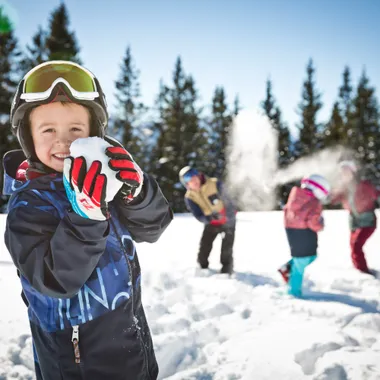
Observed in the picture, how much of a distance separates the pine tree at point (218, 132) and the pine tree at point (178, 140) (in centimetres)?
367

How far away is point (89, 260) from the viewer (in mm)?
1230

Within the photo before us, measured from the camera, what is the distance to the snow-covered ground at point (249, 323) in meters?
3.06

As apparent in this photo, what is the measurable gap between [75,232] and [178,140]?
2789cm

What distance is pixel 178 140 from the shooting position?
94.0ft

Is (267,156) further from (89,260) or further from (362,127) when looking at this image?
(89,260)

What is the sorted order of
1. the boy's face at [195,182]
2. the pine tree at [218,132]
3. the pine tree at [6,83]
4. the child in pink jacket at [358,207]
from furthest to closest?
1. the pine tree at [218,132]
2. the pine tree at [6,83]
3. the boy's face at [195,182]
4. the child in pink jacket at [358,207]

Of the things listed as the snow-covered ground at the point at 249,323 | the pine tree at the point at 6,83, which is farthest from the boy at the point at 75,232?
the pine tree at the point at 6,83

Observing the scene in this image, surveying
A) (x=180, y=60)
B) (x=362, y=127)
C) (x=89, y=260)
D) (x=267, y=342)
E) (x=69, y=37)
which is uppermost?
(x=180, y=60)

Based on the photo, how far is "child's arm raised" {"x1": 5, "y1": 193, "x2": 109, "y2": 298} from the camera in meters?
1.18

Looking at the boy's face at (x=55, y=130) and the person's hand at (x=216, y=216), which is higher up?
the boy's face at (x=55, y=130)

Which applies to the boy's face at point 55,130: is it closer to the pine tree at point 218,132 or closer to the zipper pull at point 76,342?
the zipper pull at point 76,342

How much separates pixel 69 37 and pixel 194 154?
45.2 ft

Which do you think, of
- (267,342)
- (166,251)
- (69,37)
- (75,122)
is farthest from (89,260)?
(69,37)

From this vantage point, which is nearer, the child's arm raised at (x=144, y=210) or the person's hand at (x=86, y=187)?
the person's hand at (x=86, y=187)
